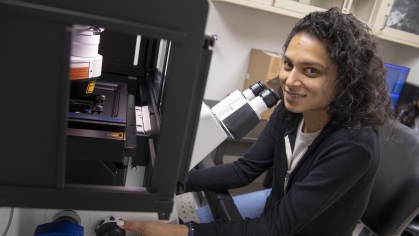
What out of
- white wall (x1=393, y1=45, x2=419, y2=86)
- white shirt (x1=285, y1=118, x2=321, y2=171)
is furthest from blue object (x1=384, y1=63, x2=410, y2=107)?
white shirt (x1=285, y1=118, x2=321, y2=171)

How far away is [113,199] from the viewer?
0.39 meters

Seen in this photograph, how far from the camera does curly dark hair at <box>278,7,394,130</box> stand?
85cm

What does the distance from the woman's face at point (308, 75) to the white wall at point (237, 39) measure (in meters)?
1.23

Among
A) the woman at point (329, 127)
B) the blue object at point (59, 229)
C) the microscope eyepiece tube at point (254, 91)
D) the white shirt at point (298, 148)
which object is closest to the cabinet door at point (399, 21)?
the woman at point (329, 127)

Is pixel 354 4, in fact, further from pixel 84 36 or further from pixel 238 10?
pixel 84 36

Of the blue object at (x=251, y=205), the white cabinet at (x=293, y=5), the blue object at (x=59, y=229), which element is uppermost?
the white cabinet at (x=293, y=5)

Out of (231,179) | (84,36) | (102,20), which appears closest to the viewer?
(102,20)

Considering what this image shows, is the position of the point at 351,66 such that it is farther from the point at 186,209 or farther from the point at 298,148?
the point at 186,209

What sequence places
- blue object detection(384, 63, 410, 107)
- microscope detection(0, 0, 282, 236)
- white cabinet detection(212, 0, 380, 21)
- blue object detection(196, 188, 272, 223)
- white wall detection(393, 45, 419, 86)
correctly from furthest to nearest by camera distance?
white wall detection(393, 45, 419, 86), blue object detection(384, 63, 410, 107), white cabinet detection(212, 0, 380, 21), blue object detection(196, 188, 272, 223), microscope detection(0, 0, 282, 236)

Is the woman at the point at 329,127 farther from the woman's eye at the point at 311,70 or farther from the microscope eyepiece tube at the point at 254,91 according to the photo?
the microscope eyepiece tube at the point at 254,91

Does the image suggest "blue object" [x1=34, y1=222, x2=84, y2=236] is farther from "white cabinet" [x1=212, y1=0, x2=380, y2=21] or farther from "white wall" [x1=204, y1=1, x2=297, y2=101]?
"white wall" [x1=204, y1=1, x2=297, y2=101]

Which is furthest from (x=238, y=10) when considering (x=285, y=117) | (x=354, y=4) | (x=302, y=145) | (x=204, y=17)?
(x=204, y=17)

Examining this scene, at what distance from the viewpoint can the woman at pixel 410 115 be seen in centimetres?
204

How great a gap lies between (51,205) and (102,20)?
23 cm
